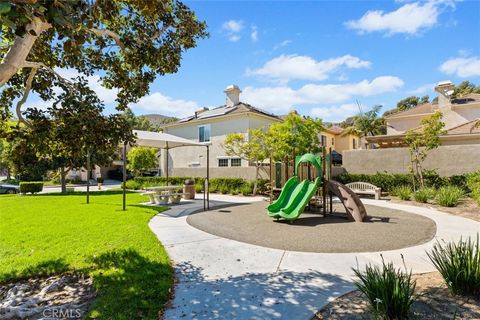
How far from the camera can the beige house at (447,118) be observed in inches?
803

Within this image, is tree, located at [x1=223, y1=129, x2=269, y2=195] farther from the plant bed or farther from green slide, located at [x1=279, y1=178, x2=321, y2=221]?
the plant bed

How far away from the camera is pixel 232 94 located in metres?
29.4

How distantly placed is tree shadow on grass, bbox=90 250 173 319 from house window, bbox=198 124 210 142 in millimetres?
22268

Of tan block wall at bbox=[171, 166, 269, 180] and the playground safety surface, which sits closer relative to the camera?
the playground safety surface

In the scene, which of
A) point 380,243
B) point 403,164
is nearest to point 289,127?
point 403,164

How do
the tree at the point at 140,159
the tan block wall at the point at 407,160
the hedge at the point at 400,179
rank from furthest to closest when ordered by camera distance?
the tree at the point at 140,159
the tan block wall at the point at 407,160
the hedge at the point at 400,179

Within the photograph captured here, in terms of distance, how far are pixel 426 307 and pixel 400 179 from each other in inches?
575

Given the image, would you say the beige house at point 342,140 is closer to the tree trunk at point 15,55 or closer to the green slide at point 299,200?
the green slide at point 299,200

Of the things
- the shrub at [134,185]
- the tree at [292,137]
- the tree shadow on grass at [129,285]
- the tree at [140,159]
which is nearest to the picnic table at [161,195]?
the tree at [292,137]

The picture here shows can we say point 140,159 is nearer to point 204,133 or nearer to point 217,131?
point 204,133

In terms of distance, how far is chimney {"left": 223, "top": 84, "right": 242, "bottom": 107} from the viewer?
1152 inches

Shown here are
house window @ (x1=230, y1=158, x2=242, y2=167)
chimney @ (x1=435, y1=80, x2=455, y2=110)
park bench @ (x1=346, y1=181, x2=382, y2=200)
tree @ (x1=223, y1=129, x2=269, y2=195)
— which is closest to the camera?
park bench @ (x1=346, y1=181, x2=382, y2=200)
